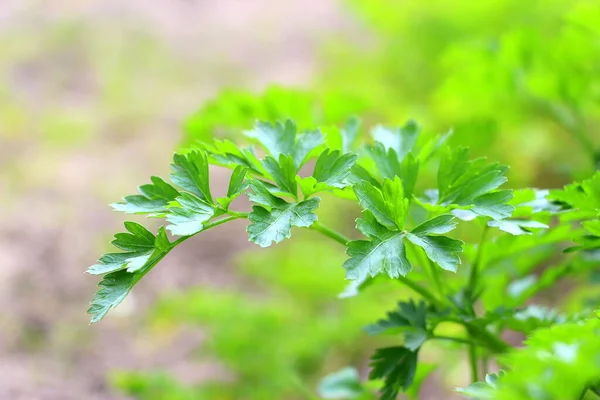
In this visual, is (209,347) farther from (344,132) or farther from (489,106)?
(489,106)

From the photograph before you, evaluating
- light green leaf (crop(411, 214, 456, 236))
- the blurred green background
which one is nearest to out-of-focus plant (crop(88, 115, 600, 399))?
light green leaf (crop(411, 214, 456, 236))

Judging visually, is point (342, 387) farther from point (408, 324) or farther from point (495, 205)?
point (495, 205)

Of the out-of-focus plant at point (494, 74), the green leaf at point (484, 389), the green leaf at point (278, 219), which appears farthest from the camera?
the out-of-focus plant at point (494, 74)

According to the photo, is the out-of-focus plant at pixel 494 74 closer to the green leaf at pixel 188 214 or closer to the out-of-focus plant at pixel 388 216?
the out-of-focus plant at pixel 388 216

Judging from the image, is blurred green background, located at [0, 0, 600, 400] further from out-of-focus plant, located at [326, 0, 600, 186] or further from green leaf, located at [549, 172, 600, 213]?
green leaf, located at [549, 172, 600, 213]

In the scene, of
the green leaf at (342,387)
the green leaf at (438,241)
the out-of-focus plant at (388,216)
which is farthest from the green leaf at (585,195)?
the green leaf at (342,387)
